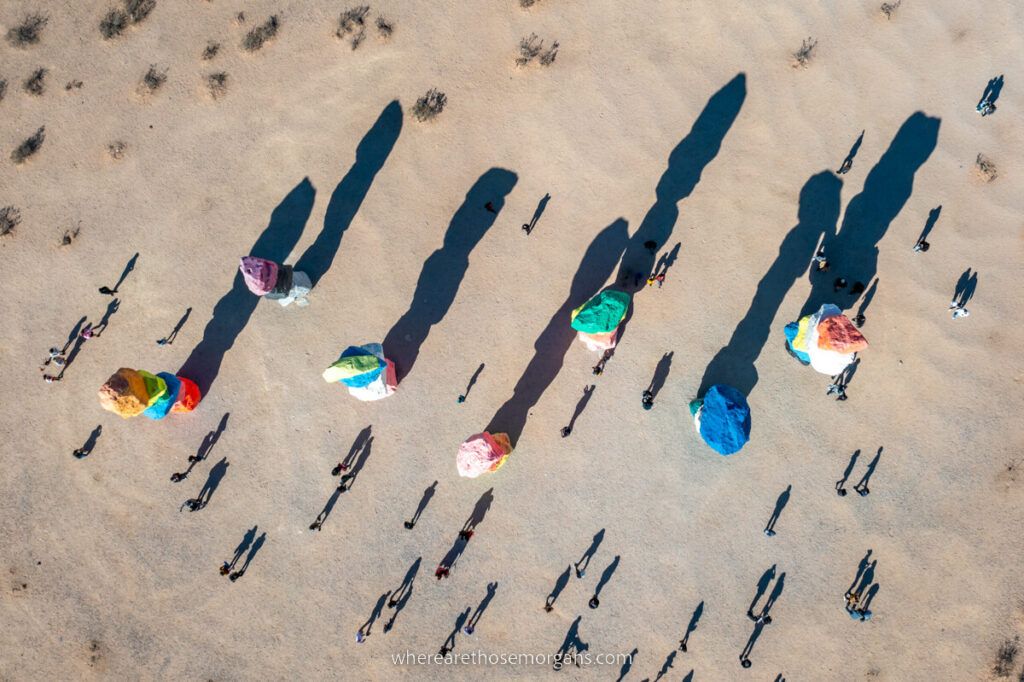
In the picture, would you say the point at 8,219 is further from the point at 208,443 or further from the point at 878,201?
the point at 878,201

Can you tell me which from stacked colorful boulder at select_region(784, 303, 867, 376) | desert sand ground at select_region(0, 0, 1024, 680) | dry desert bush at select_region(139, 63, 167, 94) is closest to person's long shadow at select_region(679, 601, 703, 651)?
desert sand ground at select_region(0, 0, 1024, 680)

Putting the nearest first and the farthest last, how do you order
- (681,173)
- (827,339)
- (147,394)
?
(827,339)
(147,394)
(681,173)

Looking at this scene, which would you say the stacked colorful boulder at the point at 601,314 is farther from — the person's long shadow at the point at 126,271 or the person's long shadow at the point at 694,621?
the person's long shadow at the point at 126,271

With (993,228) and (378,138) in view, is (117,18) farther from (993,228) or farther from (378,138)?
(993,228)

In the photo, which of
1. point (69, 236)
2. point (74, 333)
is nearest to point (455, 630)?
point (74, 333)

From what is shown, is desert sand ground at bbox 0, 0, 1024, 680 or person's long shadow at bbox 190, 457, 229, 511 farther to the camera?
person's long shadow at bbox 190, 457, 229, 511

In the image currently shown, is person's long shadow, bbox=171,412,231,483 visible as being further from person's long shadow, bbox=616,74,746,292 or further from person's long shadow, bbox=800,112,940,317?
person's long shadow, bbox=800,112,940,317
